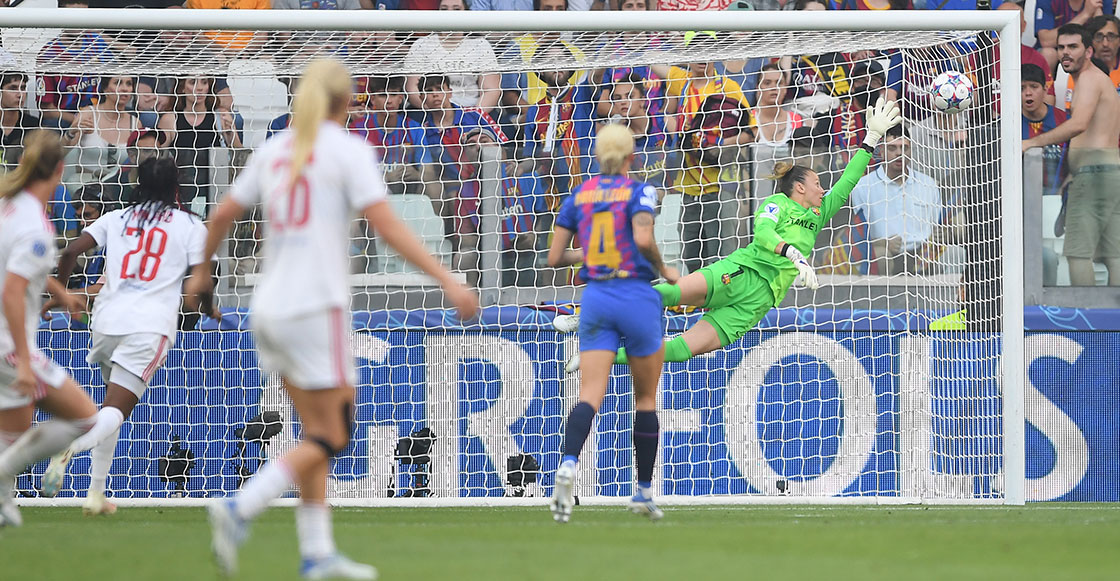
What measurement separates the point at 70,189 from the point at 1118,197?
8314 millimetres

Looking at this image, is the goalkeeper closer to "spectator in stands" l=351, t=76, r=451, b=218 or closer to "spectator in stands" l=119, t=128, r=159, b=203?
"spectator in stands" l=351, t=76, r=451, b=218

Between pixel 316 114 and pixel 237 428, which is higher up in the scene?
pixel 316 114

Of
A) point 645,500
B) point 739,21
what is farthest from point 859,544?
point 739,21

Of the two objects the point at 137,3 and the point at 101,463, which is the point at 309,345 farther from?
the point at 137,3

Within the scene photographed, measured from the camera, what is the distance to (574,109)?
11.1 m

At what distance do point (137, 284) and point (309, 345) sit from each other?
4011 millimetres

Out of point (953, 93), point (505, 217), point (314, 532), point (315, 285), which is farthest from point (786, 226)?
point (314, 532)

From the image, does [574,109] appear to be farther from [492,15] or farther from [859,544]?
[859,544]

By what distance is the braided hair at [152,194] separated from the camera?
8172mm

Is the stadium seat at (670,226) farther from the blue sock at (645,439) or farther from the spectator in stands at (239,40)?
the blue sock at (645,439)

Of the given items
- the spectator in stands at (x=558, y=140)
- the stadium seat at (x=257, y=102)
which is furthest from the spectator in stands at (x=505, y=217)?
the stadium seat at (x=257, y=102)

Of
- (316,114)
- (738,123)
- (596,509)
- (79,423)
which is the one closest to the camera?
(316,114)

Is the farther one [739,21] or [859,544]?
[739,21]

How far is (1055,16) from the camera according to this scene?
1233cm
